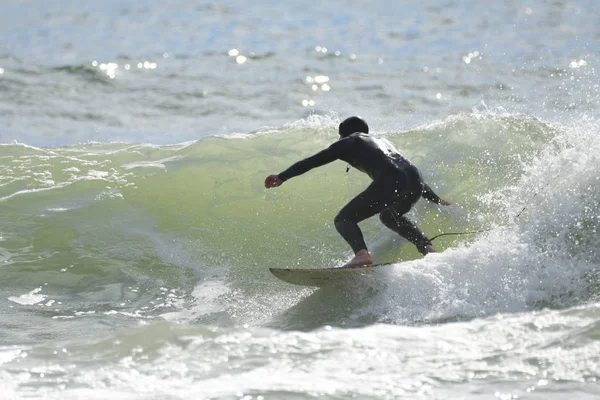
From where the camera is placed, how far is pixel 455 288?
7613mm

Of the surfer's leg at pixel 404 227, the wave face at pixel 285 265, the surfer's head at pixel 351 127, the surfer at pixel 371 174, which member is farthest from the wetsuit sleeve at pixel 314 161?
the wave face at pixel 285 265

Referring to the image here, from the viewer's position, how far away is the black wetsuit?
8.02 metres

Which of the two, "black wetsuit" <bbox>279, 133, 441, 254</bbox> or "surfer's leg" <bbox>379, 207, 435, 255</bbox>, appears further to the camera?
"surfer's leg" <bbox>379, 207, 435, 255</bbox>

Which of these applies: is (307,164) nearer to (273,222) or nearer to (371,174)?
(371,174)

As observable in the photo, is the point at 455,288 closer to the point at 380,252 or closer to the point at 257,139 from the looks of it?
the point at 380,252

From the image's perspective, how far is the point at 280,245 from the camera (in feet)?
32.7

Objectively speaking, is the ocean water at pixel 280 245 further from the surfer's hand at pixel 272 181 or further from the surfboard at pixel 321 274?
the surfer's hand at pixel 272 181

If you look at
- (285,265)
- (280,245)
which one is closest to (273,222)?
(280,245)

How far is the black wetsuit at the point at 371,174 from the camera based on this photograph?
8.02 meters

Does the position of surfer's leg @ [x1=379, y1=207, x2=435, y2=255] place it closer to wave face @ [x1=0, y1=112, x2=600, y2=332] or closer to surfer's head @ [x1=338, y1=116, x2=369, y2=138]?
wave face @ [x1=0, y1=112, x2=600, y2=332]

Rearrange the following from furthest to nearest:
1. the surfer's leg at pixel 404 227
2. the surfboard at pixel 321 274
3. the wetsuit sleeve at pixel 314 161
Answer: the surfer's leg at pixel 404 227, the wetsuit sleeve at pixel 314 161, the surfboard at pixel 321 274

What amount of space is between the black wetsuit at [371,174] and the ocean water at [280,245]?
1.87ft

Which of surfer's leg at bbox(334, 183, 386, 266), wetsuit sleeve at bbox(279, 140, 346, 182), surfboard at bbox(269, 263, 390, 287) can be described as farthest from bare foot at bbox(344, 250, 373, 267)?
wetsuit sleeve at bbox(279, 140, 346, 182)

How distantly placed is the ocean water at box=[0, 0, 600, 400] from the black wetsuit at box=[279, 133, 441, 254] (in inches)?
22.4
